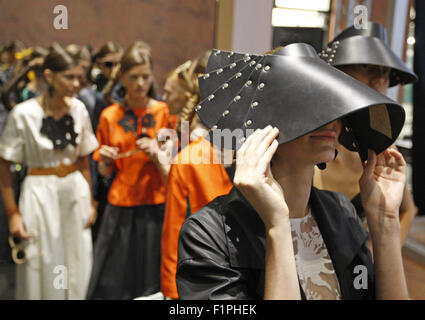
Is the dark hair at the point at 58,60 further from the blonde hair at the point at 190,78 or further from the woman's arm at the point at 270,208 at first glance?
the woman's arm at the point at 270,208

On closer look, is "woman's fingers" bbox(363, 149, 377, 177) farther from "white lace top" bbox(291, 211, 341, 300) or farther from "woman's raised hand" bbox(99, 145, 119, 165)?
"woman's raised hand" bbox(99, 145, 119, 165)

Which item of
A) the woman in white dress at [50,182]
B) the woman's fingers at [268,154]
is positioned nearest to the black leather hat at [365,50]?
the woman's fingers at [268,154]

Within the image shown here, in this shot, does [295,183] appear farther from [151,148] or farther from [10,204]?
[10,204]

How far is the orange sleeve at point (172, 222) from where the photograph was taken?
1243 mm

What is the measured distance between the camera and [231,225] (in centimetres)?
75

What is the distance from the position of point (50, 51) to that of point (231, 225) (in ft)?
2.85

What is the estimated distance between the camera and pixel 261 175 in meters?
0.66

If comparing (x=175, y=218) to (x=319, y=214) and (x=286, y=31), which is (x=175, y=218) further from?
(x=286, y=31)

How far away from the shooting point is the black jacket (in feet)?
2.34

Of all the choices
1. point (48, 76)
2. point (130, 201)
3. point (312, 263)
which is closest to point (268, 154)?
point (312, 263)

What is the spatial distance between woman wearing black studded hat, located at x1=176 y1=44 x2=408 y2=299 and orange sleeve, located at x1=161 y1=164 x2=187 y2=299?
45cm

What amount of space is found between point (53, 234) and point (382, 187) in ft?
4.32

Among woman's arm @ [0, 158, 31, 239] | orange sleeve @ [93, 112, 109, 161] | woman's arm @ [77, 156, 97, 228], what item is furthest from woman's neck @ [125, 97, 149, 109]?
woman's arm @ [0, 158, 31, 239]

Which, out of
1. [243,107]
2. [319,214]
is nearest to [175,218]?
[319,214]
